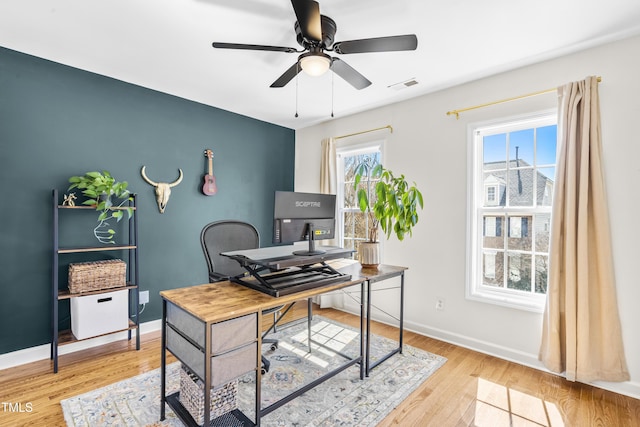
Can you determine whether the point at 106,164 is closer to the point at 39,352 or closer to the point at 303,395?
the point at 39,352

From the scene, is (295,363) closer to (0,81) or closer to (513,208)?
(513,208)

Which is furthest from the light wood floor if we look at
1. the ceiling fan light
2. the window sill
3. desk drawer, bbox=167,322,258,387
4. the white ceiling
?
the white ceiling

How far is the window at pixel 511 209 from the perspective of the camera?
104 inches

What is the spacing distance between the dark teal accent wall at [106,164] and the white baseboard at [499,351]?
7.93 feet

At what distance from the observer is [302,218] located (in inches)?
83.4

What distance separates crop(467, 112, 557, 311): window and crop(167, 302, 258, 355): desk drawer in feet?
7.35

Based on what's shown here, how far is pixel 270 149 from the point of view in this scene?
4.43 metres

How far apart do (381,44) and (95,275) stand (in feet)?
9.42

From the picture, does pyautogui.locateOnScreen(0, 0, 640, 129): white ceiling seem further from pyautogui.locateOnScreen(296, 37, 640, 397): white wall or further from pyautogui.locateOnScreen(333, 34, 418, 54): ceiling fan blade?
pyautogui.locateOnScreen(333, 34, 418, 54): ceiling fan blade

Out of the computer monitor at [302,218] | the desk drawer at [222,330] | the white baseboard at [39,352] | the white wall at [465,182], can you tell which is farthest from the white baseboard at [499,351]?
the white baseboard at [39,352]

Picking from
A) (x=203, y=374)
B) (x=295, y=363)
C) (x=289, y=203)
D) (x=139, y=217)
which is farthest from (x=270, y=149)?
(x=203, y=374)

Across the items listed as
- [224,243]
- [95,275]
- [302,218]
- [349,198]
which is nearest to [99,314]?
[95,275]

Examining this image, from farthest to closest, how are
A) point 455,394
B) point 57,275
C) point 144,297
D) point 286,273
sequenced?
point 144,297
point 57,275
point 455,394
point 286,273

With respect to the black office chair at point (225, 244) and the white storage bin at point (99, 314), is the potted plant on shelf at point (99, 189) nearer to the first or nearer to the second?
the white storage bin at point (99, 314)
